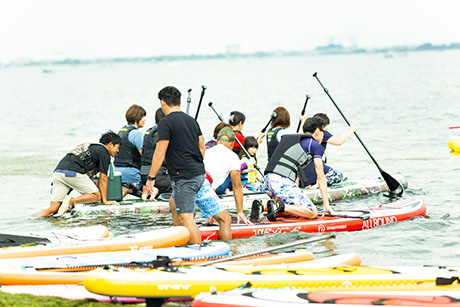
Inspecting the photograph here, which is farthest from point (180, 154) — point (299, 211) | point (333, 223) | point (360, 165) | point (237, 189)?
point (360, 165)

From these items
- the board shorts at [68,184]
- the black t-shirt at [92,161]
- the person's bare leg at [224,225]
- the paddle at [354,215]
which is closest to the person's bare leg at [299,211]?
the paddle at [354,215]

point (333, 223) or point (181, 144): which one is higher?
point (181, 144)

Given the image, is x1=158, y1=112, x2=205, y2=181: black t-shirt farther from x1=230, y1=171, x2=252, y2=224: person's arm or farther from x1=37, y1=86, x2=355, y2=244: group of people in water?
x1=230, y1=171, x2=252, y2=224: person's arm

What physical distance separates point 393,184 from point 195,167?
6211mm

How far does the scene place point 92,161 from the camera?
1075cm

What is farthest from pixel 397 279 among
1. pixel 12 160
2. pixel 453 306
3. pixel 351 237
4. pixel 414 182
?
pixel 12 160

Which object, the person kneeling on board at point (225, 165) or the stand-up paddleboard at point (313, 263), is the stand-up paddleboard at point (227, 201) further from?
the stand-up paddleboard at point (313, 263)

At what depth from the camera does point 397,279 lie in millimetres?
6047

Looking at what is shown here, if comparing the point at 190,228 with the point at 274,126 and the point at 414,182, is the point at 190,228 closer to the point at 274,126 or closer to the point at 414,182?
the point at 274,126

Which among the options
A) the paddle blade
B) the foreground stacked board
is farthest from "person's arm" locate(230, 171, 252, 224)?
the paddle blade

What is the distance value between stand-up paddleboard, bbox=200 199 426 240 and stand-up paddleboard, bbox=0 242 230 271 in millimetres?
1472

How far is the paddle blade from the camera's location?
12.8 m

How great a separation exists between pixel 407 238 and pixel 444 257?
3.14 feet

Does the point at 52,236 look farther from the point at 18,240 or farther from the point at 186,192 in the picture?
the point at 186,192
